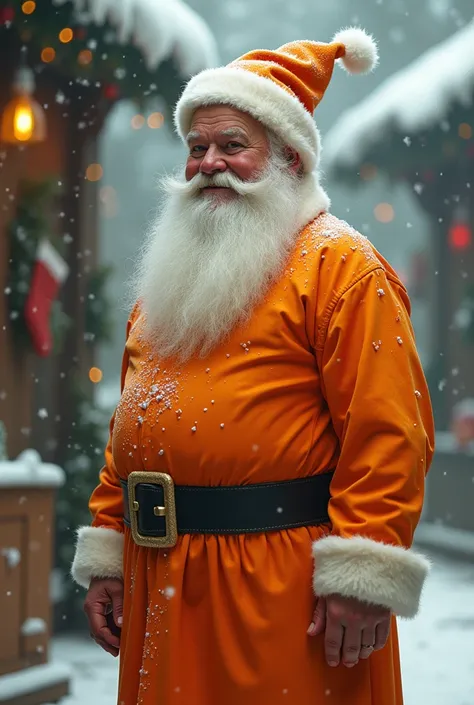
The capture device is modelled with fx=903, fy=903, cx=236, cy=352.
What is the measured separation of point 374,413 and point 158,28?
2.87 m

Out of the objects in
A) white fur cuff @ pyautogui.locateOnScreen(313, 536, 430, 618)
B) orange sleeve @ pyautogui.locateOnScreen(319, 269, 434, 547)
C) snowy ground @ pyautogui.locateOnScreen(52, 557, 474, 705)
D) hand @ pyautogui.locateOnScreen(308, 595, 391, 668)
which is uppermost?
orange sleeve @ pyautogui.locateOnScreen(319, 269, 434, 547)

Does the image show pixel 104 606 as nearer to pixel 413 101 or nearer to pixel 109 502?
pixel 109 502

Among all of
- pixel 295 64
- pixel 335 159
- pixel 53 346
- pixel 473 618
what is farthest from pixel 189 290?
pixel 335 159

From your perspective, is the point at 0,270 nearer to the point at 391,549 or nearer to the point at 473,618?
the point at 391,549

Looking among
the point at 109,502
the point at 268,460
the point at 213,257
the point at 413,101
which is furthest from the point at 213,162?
the point at 413,101

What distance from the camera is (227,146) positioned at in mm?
1842

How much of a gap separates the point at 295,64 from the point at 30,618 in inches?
93.7

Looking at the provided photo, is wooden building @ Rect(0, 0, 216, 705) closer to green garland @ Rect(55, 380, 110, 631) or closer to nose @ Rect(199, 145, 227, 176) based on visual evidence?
green garland @ Rect(55, 380, 110, 631)

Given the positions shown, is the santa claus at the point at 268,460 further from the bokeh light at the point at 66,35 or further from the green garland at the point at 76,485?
the green garland at the point at 76,485

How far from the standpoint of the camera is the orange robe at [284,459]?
1554 millimetres

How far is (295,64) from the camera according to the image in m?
1.96

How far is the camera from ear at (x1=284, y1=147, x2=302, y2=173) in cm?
192

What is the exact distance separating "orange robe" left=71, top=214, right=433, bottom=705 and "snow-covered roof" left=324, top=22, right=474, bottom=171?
473cm

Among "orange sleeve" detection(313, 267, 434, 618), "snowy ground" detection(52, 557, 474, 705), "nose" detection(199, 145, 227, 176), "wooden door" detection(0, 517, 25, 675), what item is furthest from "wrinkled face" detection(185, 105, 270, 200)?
"snowy ground" detection(52, 557, 474, 705)
